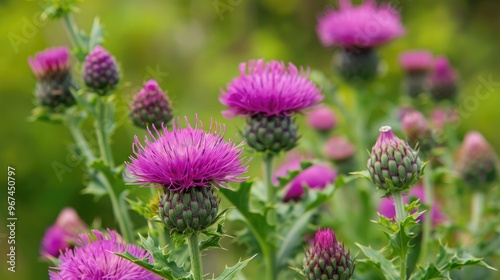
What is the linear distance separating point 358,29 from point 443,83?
0.54 meters

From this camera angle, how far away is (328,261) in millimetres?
2344

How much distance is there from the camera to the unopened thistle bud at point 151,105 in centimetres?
286

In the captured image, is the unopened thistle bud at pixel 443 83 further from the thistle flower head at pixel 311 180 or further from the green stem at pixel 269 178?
the green stem at pixel 269 178

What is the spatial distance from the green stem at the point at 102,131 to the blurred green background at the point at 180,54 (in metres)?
3.25

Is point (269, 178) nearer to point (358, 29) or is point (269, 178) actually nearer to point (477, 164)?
point (477, 164)

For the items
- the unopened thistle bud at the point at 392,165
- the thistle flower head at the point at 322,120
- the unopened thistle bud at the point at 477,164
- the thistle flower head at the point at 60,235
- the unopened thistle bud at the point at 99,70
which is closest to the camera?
the unopened thistle bud at the point at 392,165

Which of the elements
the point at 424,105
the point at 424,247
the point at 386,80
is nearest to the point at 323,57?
the point at 386,80

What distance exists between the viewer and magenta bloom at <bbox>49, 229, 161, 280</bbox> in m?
2.25

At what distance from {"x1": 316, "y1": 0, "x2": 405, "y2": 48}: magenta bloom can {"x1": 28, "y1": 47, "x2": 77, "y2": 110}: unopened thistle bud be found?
1.56m

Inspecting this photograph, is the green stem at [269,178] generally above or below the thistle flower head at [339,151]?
below

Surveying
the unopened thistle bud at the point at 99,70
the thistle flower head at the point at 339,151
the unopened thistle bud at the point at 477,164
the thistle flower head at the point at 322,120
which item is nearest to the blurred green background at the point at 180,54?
the thistle flower head at the point at 322,120

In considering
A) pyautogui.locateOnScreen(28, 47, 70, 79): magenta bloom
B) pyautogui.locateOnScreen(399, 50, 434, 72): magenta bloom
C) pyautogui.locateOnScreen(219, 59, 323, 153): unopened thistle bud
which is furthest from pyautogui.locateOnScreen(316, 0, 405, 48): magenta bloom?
pyautogui.locateOnScreen(28, 47, 70, 79): magenta bloom

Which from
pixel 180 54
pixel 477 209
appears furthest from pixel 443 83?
pixel 180 54

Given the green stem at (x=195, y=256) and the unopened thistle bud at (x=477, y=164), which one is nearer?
the green stem at (x=195, y=256)
